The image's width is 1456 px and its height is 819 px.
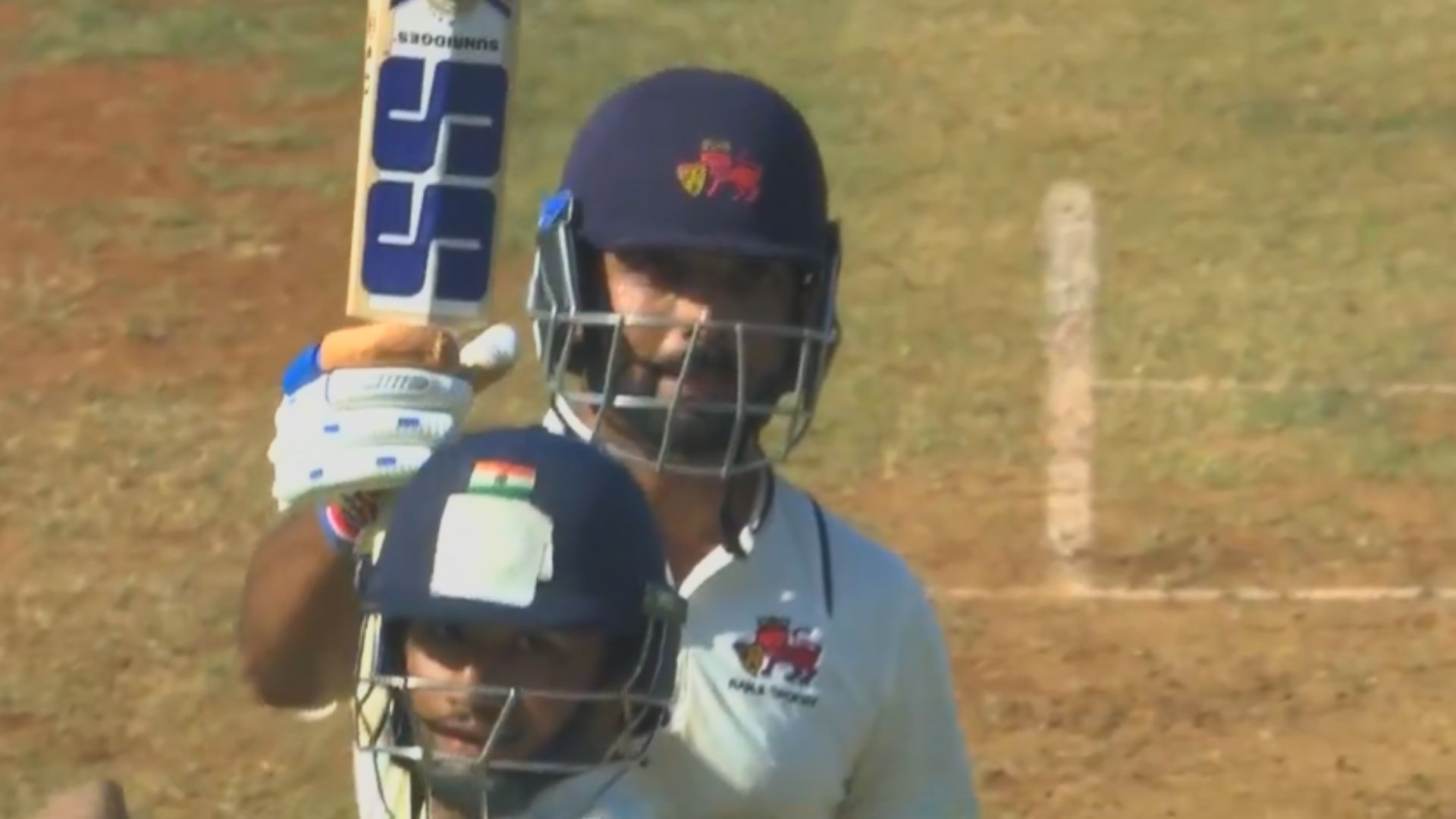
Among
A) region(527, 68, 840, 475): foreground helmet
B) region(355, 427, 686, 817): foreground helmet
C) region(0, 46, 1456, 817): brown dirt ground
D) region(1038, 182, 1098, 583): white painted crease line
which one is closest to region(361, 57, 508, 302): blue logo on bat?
region(527, 68, 840, 475): foreground helmet

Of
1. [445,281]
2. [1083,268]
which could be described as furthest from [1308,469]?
[445,281]

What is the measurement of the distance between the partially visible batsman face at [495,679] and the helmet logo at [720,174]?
80 cm

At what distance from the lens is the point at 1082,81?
1364 cm

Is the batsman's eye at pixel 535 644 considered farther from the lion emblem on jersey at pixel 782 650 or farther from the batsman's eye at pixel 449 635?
the lion emblem on jersey at pixel 782 650

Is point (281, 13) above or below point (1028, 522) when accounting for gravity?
above

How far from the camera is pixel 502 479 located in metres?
2.60

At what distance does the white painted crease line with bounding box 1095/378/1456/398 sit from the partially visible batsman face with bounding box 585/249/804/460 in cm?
703

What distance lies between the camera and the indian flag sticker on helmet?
2.59 metres

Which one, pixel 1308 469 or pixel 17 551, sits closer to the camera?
pixel 17 551

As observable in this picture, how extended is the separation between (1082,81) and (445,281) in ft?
33.3

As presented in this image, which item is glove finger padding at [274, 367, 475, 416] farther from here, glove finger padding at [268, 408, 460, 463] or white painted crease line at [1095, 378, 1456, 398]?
white painted crease line at [1095, 378, 1456, 398]

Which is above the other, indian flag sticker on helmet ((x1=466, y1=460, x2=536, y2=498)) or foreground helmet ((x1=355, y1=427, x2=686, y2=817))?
indian flag sticker on helmet ((x1=466, y1=460, x2=536, y2=498))

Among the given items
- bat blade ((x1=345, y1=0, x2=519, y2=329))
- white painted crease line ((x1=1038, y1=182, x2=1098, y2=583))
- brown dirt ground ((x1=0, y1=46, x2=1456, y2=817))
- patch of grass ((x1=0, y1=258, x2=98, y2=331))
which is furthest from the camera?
patch of grass ((x1=0, y1=258, x2=98, y2=331))

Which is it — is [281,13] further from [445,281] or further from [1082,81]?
[445,281]
